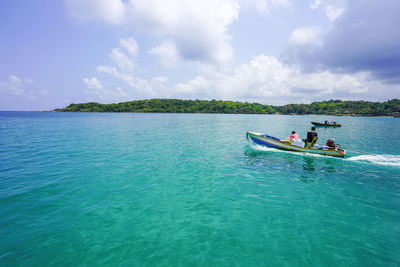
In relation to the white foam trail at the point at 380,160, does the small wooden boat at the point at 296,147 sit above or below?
above

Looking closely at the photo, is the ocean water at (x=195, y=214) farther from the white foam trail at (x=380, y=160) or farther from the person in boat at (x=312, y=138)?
the person in boat at (x=312, y=138)

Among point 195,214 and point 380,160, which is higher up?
point 195,214

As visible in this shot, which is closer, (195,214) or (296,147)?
(195,214)

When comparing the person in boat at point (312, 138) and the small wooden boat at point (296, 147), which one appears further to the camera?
the person in boat at point (312, 138)

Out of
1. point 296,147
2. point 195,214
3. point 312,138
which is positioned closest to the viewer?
point 195,214

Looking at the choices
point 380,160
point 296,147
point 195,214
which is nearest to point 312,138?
point 296,147

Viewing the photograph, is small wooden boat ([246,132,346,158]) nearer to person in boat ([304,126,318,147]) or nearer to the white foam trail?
person in boat ([304,126,318,147])

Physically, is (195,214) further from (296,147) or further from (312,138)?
(312,138)

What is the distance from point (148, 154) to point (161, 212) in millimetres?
12031

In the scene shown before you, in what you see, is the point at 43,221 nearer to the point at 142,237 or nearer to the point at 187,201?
the point at 142,237

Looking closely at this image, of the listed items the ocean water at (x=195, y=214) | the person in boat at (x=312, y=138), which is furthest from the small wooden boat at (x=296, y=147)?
the ocean water at (x=195, y=214)

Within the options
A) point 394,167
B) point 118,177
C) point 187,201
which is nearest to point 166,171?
point 118,177

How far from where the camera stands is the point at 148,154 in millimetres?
20422

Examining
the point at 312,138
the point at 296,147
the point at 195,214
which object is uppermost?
the point at 312,138
